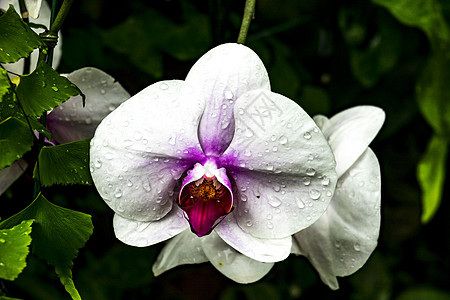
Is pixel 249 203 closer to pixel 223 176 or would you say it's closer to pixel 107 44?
pixel 223 176

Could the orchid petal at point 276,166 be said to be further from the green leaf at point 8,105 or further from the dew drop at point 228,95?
the green leaf at point 8,105

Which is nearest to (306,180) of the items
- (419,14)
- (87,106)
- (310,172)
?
(310,172)

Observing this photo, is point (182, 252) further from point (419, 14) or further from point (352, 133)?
point (419, 14)

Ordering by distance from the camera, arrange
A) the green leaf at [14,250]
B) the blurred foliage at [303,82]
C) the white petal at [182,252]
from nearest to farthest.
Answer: the green leaf at [14,250], the white petal at [182,252], the blurred foliage at [303,82]

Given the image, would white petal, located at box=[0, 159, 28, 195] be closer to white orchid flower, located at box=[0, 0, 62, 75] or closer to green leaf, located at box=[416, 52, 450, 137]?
white orchid flower, located at box=[0, 0, 62, 75]

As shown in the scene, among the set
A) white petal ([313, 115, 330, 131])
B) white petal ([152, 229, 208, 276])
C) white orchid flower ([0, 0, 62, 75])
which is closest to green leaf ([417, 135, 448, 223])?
white petal ([313, 115, 330, 131])

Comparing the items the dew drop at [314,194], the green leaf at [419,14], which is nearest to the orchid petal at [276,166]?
the dew drop at [314,194]

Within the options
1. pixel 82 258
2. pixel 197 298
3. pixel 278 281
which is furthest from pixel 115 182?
pixel 197 298
